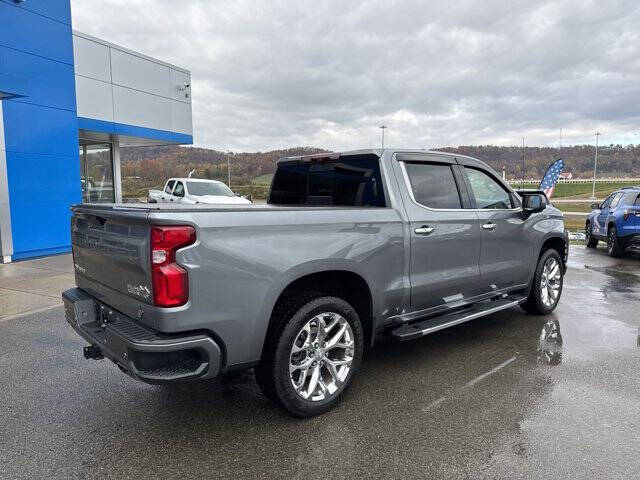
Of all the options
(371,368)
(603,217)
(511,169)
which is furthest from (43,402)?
(511,169)

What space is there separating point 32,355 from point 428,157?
4236mm

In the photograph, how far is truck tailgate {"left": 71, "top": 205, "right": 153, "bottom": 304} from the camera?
8.98ft

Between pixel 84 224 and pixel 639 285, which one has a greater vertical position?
pixel 84 224

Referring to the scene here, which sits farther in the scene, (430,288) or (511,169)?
(511,169)

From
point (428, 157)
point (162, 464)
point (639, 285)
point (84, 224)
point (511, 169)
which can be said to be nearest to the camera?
point (162, 464)

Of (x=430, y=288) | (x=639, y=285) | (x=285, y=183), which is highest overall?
(x=285, y=183)

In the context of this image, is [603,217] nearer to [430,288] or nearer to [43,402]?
[430,288]

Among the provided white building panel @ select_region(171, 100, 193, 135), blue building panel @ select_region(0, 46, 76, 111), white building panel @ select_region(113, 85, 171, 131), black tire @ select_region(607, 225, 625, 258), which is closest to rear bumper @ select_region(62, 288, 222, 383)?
blue building panel @ select_region(0, 46, 76, 111)

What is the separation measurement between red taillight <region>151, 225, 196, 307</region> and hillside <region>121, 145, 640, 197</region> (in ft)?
26.1

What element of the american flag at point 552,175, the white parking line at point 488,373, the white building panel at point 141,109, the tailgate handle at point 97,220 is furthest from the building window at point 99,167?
the american flag at point 552,175

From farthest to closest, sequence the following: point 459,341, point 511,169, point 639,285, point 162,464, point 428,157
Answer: point 511,169 → point 639,285 → point 459,341 → point 428,157 → point 162,464

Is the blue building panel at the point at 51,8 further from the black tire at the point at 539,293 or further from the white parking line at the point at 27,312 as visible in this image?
the black tire at the point at 539,293

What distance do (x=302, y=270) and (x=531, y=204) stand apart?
122 inches

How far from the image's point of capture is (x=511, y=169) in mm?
35344
